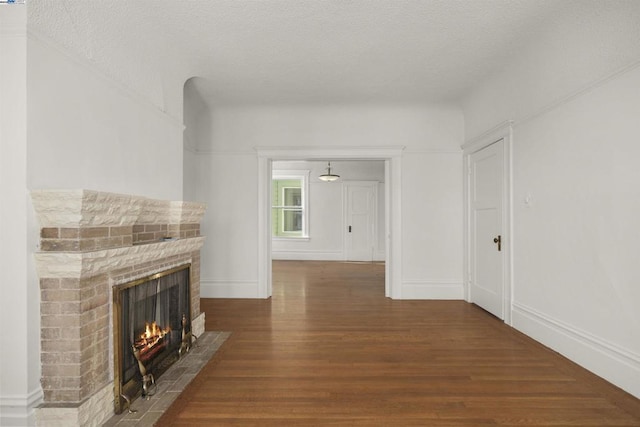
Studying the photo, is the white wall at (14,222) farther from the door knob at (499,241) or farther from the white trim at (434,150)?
the white trim at (434,150)

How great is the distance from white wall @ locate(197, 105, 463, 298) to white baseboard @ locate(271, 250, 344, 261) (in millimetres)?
4263

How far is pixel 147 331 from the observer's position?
2424 mm

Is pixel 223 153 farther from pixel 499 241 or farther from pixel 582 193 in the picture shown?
pixel 582 193

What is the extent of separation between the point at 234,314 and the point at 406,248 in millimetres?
2561

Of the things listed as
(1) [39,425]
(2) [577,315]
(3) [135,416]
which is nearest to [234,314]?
(3) [135,416]

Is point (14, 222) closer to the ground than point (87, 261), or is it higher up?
higher up

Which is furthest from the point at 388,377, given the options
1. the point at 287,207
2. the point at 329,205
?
the point at 287,207

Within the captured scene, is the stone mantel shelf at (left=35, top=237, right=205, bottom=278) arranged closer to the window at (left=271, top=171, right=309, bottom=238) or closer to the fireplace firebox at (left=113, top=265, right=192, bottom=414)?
the fireplace firebox at (left=113, top=265, right=192, bottom=414)

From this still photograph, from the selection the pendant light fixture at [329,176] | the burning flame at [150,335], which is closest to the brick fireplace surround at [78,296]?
the burning flame at [150,335]

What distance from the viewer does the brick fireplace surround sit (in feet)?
5.79

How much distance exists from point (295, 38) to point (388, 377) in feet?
9.75

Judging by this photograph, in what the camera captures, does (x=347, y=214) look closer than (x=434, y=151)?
No

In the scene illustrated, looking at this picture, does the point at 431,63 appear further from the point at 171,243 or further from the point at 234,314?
the point at 234,314

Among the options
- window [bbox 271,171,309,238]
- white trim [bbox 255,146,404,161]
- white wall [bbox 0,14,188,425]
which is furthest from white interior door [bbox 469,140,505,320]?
window [bbox 271,171,309,238]
